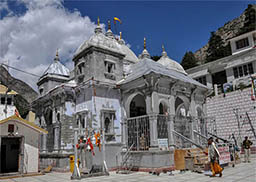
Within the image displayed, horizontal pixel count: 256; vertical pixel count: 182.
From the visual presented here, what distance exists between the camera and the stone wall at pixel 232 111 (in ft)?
70.3

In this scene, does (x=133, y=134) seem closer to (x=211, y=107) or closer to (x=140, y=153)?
(x=140, y=153)

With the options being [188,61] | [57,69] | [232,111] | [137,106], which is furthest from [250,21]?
[57,69]

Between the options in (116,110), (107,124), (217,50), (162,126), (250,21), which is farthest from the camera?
(250,21)

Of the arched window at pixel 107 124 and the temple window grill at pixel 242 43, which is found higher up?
the temple window grill at pixel 242 43

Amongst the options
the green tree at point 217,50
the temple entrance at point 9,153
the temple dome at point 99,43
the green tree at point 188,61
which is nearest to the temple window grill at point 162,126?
the temple dome at point 99,43

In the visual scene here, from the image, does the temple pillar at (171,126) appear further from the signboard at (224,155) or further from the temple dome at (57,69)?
the temple dome at (57,69)

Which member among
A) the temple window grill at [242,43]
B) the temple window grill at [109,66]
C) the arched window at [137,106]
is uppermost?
the temple window grill at [242,43]

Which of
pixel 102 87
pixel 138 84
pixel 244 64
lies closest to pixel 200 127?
pixel 138 84

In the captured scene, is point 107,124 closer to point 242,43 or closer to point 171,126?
point 171,126

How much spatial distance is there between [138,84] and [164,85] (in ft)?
5.88

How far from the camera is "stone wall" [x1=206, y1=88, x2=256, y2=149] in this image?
21422 mm

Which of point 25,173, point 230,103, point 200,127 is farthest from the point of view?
point 230,103

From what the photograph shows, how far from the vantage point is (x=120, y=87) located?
653 inches

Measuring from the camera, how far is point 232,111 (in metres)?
22.9
